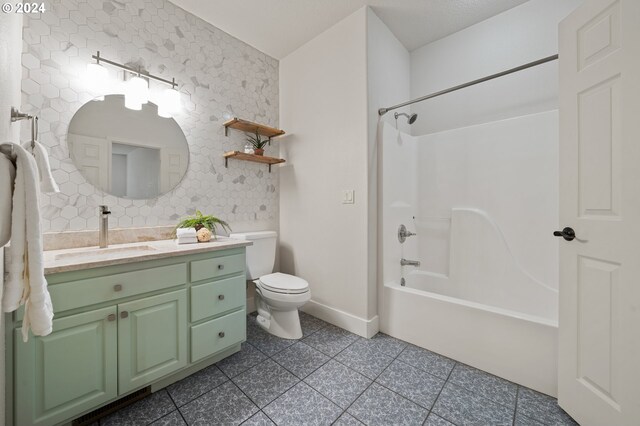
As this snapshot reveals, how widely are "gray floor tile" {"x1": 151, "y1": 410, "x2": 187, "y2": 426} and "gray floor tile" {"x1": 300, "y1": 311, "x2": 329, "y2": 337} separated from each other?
986 millimetres

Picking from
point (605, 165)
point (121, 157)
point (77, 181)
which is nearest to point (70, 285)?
point (77, 181)

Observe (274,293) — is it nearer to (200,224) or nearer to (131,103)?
(200,224)

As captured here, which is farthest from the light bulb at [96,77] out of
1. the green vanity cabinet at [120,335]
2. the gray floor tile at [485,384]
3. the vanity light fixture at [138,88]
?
the gray floor tile at [485,384]

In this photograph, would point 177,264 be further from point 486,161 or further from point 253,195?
point 486,161

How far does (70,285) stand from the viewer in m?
1.11

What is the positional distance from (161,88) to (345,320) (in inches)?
93.1

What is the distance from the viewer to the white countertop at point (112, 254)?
1.11 metres

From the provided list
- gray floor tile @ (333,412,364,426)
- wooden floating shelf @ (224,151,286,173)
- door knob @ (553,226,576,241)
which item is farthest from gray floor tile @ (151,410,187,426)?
door knob @ (553,226,576,241)

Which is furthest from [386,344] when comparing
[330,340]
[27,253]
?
[27,253]

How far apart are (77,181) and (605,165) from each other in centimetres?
280

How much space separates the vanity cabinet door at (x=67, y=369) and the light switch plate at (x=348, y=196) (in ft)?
5.41

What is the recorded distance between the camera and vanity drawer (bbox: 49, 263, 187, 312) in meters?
1.10

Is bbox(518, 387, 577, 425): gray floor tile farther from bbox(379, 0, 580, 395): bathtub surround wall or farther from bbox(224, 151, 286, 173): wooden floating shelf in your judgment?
bbox(224, 151, 286, 173): wooden floating shelf

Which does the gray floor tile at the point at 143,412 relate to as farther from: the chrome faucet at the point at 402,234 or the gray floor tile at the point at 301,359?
the chrome faucet at the point at 402,234
